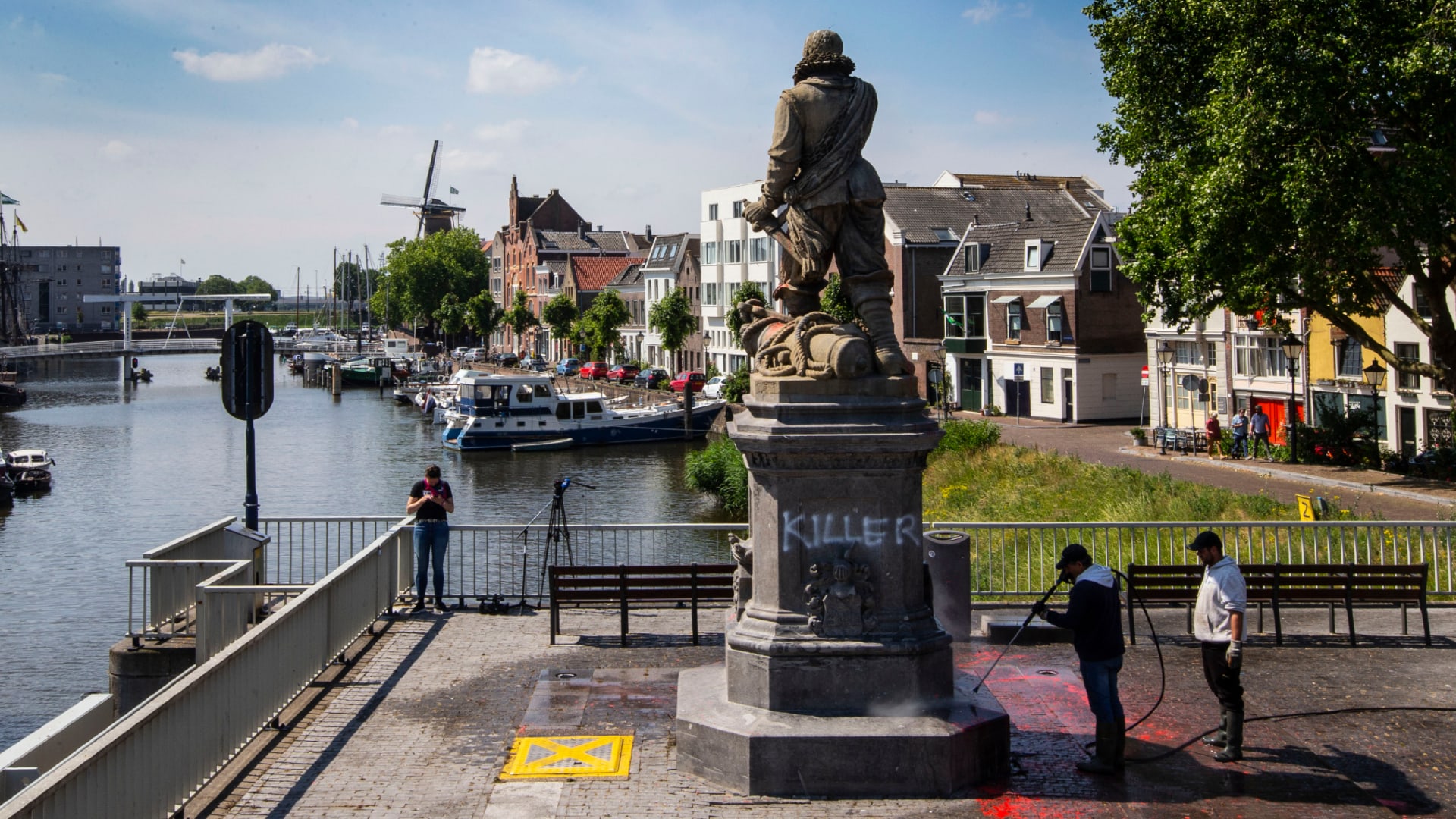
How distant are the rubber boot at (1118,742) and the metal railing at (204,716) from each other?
→ 6.38 metres

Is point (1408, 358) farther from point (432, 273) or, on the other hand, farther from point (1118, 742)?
point (432, 273)

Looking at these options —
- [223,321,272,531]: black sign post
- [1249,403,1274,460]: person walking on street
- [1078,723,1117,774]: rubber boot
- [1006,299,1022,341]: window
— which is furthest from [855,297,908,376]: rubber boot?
[1006,299,1022,341]: window

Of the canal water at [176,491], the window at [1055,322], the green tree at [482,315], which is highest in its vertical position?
the green tree at [482,315]

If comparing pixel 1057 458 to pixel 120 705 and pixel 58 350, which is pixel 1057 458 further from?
pixel 58 350

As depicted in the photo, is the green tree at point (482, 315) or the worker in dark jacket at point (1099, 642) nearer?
the worker in dark jacket at point (1099, 642)

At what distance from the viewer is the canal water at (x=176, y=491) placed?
73.7 feet

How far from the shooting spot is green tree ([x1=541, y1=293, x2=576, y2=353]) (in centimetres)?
10488

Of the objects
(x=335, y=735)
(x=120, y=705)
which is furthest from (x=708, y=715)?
(x=120, y=705)

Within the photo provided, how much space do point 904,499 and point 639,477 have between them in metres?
39.7

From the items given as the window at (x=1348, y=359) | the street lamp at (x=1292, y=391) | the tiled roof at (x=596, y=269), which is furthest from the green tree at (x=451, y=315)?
the street lamp at (x=1292, y=391)

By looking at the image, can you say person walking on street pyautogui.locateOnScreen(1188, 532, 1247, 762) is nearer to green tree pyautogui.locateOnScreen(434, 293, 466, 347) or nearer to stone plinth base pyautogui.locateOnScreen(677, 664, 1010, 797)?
stone plinth base pyautogui.locateOnScreen(677, 664, 1010, 797)

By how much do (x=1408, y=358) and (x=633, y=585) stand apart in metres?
26.2

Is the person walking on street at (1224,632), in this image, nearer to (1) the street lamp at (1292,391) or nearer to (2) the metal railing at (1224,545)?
(2) the metal railing at (1224,545)

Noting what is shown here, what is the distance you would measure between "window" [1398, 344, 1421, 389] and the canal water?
18.9 meters
